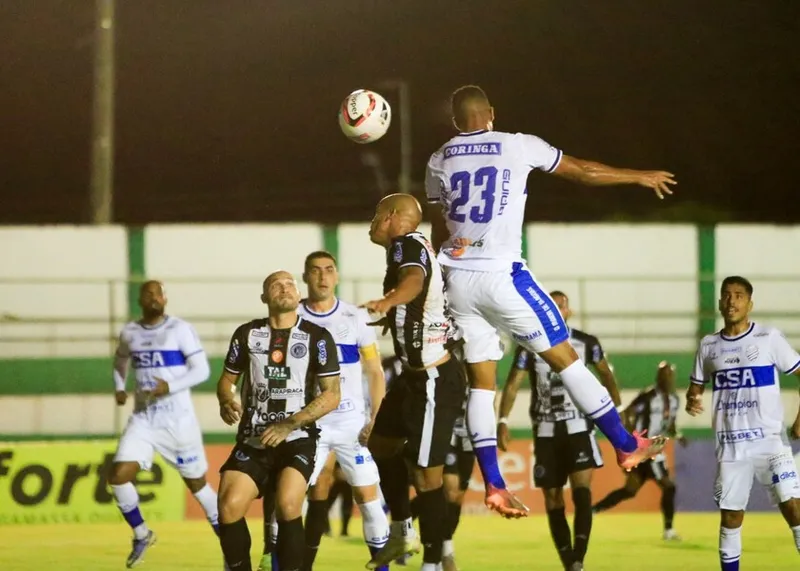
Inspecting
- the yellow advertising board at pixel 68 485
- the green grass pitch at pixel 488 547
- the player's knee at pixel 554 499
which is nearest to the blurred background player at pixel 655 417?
the green grass pitch at pixel 488 547

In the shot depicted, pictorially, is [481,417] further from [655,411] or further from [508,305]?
[655,411]

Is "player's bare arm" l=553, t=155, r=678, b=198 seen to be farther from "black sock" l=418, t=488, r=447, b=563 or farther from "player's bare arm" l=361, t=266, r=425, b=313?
"black sock" l=418, t=488, r=447, b=563

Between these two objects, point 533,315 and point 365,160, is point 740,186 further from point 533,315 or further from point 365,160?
point 533,315

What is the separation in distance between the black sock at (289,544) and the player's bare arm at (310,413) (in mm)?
478

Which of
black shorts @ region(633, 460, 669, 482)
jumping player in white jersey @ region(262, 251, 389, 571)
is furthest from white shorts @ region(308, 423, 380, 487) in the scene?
black shorts @ region(633, 460, 669, 482)

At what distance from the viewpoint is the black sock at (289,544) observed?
820 centimetres

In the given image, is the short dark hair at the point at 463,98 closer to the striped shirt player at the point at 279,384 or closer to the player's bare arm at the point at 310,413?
the striped shirt player at the point at 279,384

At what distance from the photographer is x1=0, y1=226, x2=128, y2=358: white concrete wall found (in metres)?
21.2

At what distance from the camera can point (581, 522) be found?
10.6 metres

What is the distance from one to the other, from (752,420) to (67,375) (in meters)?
13.6

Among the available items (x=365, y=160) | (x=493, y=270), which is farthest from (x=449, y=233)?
(x=365, y=160)

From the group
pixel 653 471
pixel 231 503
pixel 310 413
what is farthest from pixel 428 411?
pixel 653 471

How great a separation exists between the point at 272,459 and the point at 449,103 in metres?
2.37

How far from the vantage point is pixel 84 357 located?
69.9 feet
